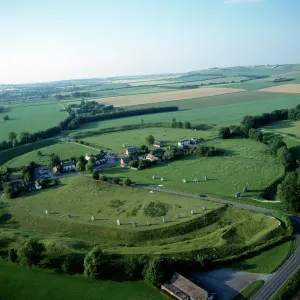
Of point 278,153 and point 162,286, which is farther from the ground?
point 278,153

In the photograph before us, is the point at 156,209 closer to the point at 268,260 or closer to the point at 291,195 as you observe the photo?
the point at 268,260

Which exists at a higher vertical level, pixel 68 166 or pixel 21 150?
pixel 21 150

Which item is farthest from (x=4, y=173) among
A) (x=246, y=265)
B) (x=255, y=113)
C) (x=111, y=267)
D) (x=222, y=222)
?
(x=255, y=113)

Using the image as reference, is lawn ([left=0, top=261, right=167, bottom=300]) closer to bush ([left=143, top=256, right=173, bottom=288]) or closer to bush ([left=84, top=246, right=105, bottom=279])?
bush ([left=84, top=246, right=105, bottom=279])

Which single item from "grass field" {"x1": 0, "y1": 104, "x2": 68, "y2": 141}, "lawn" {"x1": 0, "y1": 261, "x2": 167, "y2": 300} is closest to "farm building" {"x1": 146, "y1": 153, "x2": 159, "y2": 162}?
"lawn" {"x1": 0, "y1": 261, "x2": 167, "y2": 300}

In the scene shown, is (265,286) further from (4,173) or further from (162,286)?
(4,173)

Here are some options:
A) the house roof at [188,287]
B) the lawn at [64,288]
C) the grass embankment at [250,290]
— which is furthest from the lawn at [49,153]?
the grass embankment at [250,290]

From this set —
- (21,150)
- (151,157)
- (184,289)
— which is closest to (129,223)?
(184,289)
